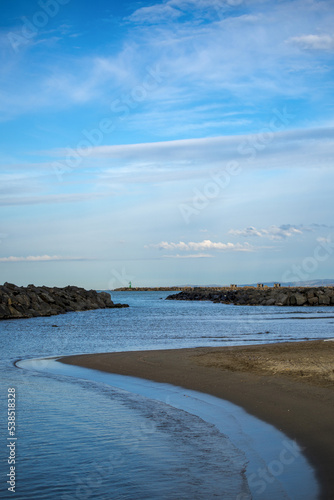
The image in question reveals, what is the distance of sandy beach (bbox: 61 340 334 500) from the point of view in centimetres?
793

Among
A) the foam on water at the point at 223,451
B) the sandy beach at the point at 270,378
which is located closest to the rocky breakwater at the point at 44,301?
the sandy beach at the point at 270,378

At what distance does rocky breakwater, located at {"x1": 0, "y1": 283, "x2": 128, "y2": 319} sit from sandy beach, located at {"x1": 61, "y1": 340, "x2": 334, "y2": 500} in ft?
104

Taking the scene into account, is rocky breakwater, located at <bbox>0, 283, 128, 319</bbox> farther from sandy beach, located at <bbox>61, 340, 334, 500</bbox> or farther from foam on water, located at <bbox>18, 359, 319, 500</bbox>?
foam on water, located at <bbox>18, 359, 319, 500</bbox>

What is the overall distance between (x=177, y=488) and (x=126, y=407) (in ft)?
15.1

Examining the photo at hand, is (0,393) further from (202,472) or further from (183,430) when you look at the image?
(202,472)

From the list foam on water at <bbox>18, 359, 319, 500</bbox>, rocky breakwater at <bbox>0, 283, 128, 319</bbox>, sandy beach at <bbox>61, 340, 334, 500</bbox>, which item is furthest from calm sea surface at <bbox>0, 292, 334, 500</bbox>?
rocky breakwater at <bbox>0, 283, 128, 319</bbox>

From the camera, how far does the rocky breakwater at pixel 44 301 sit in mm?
49281

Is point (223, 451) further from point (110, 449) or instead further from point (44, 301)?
point (44, 301)

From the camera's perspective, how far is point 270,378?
40.8ft

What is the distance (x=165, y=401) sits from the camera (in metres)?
11.2

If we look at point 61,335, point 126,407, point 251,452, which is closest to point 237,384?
point 126,407

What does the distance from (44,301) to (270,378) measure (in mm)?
49941

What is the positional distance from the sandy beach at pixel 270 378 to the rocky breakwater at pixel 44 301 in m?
31.8

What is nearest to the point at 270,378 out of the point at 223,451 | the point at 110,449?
the point at 223,451
